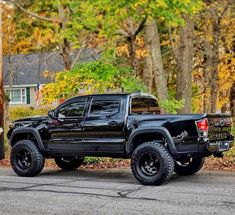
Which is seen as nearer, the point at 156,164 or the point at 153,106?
the point at 156,164

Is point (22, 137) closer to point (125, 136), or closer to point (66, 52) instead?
point (125, 136)

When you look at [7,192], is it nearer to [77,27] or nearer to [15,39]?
[77,27]

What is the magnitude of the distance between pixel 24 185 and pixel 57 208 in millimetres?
2903

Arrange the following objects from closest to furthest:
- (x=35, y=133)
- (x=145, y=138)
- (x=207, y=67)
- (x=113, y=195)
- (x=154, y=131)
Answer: (x=113, y=195) → (x=154, y=131) → (x=145, y=138) → (x=35, y=133) → (x=207, y=67)

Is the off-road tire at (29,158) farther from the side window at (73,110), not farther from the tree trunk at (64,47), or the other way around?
the tree trunk at (64,47)

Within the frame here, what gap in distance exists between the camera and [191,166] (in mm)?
12609

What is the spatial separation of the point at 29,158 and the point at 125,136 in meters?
2.84

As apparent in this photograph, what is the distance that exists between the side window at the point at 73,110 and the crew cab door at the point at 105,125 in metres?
0.22

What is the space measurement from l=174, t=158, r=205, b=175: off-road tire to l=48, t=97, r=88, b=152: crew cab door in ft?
8.11

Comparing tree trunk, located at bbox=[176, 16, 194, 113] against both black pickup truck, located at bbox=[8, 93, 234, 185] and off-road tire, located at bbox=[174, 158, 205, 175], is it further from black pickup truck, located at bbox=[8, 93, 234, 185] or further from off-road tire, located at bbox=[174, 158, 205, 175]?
off-road tire, located at bbox=[174, 158, 205, 175]

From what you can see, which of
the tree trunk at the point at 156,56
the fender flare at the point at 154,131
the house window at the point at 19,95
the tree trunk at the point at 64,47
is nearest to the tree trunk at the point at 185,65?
the tree trunk at the point at 156,56

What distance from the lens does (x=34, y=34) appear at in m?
33.2

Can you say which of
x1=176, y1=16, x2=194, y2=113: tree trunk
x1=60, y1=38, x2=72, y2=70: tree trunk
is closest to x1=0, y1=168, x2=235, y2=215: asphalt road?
x1=176, y1=16, x2=194, y2=113: tree trunk

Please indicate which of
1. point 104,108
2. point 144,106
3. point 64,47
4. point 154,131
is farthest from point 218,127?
point 64,47
